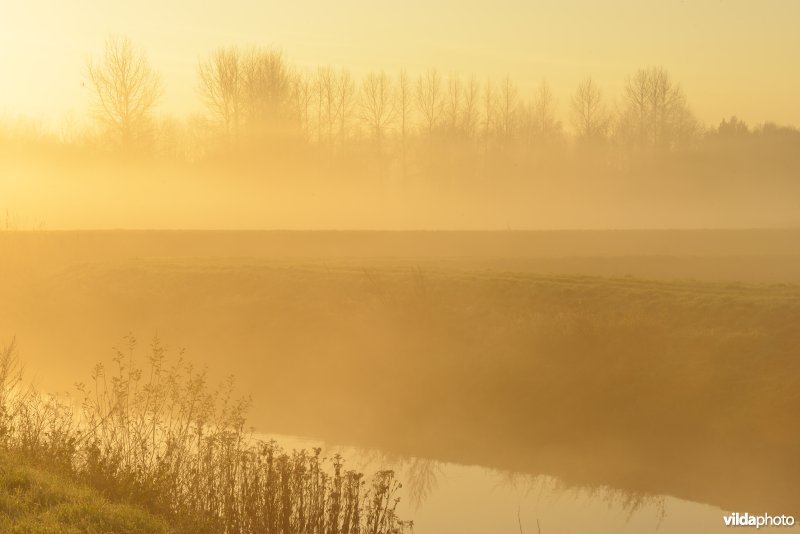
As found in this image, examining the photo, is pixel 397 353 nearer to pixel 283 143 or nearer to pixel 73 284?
pixel 73 284

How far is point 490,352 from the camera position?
2489cm

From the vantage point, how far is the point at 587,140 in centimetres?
7888

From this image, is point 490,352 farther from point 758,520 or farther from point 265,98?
point 265,98

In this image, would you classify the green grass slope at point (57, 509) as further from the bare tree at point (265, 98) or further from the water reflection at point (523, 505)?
the bare tree at point (265, 98)

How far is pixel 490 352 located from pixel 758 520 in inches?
391

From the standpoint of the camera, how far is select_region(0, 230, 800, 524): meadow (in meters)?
20.0

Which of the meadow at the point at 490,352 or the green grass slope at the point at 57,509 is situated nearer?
the green grass slope at the point at 57,509

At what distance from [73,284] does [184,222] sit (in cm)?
2914

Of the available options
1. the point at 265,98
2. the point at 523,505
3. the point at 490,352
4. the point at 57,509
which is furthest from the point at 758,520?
the point at 265,98

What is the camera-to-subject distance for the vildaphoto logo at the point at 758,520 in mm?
15602

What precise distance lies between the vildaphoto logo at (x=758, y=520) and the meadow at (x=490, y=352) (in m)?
0.86

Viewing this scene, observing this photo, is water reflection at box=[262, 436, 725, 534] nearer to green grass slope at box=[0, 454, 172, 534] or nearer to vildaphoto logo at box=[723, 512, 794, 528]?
vildaphoto logo at box=[723, 512, 794, 528]

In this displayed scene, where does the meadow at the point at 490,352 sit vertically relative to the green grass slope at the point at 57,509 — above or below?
above

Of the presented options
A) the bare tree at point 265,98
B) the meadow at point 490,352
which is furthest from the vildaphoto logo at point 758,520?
the bare tree at point 265,98
